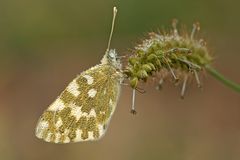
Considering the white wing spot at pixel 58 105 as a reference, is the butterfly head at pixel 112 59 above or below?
above

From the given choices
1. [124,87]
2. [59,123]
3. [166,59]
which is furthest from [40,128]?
[124,87]

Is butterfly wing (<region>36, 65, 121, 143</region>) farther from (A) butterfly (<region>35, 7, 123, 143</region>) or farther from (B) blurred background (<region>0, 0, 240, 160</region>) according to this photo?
(B) blurred background (<region>0, 0, 240, 160</region>)

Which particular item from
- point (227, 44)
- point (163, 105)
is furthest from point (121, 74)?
point (227, 44)

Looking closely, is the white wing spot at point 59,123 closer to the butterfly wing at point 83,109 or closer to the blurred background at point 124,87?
the butterfly wing at point 83,109

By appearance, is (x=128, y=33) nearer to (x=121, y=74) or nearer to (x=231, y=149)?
(x=231, y=149)

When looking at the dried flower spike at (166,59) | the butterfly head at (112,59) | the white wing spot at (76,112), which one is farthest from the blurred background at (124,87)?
the dried flower spike at (166,59)

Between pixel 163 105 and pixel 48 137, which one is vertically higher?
pixel 163 105
